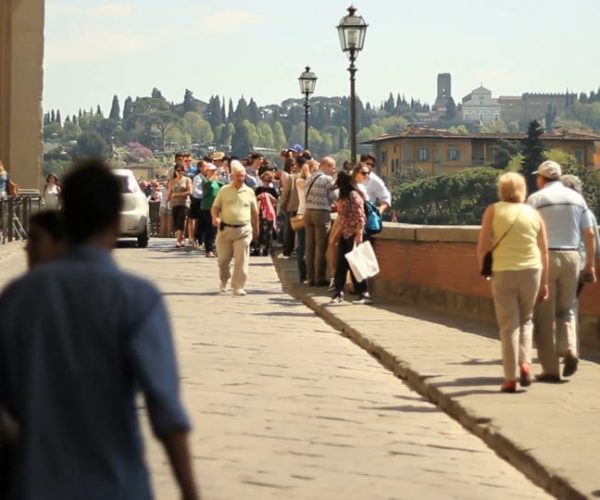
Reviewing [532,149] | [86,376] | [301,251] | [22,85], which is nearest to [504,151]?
[532,149]

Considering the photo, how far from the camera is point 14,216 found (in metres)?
31.1

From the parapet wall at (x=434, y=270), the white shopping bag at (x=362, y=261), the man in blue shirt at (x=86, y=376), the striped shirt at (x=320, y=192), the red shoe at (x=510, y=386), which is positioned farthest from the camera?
the striped shirt at (x=320, y=192)

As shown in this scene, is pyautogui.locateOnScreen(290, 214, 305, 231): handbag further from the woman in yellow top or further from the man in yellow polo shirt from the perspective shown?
the woman in yellow top

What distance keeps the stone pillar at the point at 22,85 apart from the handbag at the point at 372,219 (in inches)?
841

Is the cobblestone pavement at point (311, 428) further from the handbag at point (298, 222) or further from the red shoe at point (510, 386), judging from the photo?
the handbag at point (298, 222)

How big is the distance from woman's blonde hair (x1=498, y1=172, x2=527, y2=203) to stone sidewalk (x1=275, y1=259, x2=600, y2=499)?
115 cm

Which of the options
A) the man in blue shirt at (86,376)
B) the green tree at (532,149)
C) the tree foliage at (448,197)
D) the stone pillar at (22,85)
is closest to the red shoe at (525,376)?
the man in blue shirt at (86,376)

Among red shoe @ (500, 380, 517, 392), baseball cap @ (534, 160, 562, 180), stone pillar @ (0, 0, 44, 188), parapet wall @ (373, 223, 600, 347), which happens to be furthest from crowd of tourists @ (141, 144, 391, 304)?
stone pillar @ (0, 0, 44, 188)

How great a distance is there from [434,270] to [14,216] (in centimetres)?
1581

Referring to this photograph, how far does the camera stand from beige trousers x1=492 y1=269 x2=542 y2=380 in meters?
10.1

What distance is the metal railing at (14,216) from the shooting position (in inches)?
1169

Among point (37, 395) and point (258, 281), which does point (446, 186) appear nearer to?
point (258, 281)

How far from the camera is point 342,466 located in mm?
7703

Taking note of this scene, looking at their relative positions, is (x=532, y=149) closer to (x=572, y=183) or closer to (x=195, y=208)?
(x=195, y=208)
